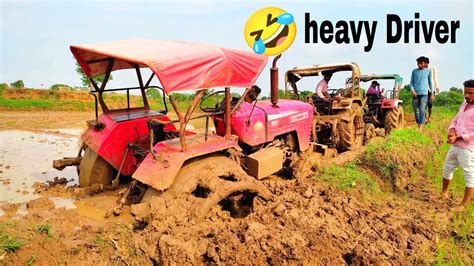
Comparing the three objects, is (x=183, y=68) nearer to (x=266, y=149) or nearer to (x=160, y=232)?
(x=160, y=232)

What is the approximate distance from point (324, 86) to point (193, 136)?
16.2ft

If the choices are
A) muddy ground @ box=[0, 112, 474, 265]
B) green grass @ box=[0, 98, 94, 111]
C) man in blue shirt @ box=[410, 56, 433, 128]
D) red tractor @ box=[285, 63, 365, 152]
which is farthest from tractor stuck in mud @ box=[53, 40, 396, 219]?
green grass @ box=[0, 98, 94, 111]

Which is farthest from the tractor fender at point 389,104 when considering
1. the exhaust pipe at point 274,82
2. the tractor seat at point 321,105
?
the exhaust pipe at point 274,82

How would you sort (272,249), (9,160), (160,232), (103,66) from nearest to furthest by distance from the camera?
(272,249) < (160,232) < (103,66) < (9,160)

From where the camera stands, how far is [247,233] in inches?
112

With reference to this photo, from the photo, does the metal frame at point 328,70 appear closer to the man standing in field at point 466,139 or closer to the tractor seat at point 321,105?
the tractor seat at point 321,105

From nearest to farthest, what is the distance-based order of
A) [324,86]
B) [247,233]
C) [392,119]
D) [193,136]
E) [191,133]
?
[247,233] < [193,136] < [191,133] < [324,86] < [392,119]

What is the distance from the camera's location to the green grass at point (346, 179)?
15.8ft

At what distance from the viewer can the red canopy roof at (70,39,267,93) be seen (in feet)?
11.0

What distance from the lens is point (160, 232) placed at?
2.95 metres

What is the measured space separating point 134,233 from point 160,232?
0.26m

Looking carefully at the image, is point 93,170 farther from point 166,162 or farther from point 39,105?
point 39,105

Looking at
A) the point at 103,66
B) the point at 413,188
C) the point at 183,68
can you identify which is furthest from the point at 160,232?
the point at 413,188

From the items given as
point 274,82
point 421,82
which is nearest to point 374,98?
point 421,82
